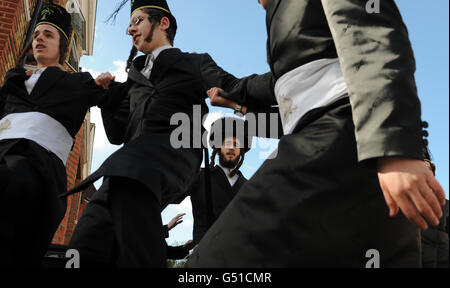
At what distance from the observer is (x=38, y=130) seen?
2953 millimetres

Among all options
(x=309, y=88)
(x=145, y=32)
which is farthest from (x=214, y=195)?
(x=309, y=88)

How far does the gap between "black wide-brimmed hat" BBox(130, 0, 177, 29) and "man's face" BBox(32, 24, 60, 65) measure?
2.47 ft

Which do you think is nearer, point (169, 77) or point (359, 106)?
point (359, 106)

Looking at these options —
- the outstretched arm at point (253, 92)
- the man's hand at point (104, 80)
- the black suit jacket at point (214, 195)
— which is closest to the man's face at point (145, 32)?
the man's hand at point (104, 80)

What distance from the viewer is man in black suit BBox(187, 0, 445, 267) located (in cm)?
110

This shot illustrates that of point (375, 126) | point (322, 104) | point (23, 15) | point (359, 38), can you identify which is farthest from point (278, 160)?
point (23, 15)

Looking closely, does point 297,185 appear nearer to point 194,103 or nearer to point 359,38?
point 359,38

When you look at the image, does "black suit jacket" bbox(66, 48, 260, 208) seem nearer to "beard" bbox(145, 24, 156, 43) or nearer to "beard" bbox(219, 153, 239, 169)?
"beard" bbox(145, 24, 156, 43)

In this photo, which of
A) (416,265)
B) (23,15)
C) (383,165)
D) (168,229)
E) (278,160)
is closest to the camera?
(383,165)

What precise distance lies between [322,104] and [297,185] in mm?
295

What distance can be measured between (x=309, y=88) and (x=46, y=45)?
2868 mm

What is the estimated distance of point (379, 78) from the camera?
115cm

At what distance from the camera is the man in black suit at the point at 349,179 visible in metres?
1.10

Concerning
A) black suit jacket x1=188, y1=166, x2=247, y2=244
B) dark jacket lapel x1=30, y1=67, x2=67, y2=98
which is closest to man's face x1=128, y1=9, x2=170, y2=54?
dark jacket lapel x1=30, y1=67, x2=67, y2=98
